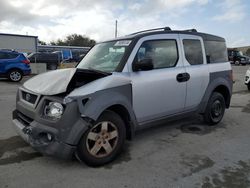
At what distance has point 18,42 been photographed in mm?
34812

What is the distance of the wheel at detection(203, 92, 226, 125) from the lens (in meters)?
5.43

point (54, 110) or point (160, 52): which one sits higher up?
point (160, 52)

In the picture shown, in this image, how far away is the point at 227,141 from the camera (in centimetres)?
469

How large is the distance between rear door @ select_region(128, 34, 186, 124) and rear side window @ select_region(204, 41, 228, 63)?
3.13 ft

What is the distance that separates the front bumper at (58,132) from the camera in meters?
3.20

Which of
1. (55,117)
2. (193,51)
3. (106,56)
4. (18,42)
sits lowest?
(55,117)

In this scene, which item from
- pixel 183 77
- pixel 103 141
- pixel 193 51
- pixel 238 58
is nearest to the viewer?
pixel 103 141

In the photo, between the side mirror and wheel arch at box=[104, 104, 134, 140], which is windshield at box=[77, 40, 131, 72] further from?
wheel arch at box=[104, 104, 134, 140]

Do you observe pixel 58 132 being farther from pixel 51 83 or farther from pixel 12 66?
pixel 12 66

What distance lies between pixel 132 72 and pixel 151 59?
15.6 inches

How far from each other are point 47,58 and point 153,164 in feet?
74.1

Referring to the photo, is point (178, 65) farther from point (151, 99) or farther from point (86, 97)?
point (86, 97)

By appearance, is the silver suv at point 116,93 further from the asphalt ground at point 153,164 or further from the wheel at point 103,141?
the asphalt ground at point 153,164

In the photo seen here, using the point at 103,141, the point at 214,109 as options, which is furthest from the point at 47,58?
the point at 103,141
